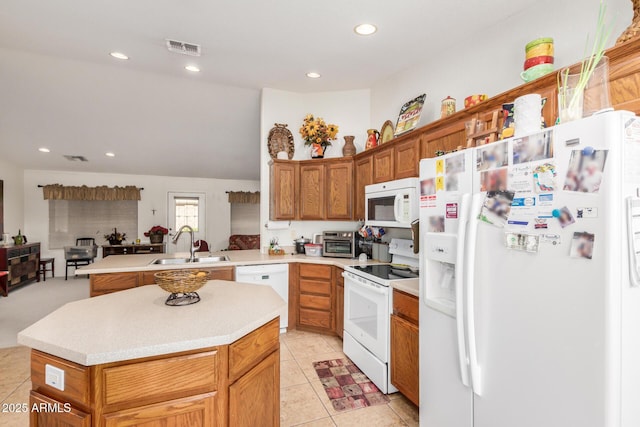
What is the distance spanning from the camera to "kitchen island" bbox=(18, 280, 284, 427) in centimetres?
111

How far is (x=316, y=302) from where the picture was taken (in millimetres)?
3508

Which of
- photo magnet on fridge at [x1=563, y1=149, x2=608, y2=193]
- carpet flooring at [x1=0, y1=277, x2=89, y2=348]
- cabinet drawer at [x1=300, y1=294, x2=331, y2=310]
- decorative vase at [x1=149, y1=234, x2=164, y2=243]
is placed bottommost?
carpet flooring at [x1=0, y1=277, x2=89, y2=348]

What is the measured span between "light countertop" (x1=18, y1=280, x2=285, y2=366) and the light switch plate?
0.07 metres

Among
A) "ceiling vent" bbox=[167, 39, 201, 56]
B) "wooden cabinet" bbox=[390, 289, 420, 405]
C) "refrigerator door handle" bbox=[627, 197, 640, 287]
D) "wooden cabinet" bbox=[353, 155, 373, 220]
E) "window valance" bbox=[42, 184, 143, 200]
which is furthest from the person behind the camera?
"window valance" bbox=[42, 184, 143, 200]

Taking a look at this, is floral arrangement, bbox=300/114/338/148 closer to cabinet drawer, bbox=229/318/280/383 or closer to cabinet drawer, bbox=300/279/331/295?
cabinet drawer, bbox=300/279/331/295

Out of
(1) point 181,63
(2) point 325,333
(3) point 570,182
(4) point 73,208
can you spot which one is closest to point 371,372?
(2) point 325,333

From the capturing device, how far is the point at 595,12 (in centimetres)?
182

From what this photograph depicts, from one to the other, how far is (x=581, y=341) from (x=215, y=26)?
9.99 feet

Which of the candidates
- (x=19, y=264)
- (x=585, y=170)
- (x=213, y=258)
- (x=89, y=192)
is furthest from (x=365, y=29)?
(x=19, y=264)

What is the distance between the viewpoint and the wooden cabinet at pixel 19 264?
536 centimetres

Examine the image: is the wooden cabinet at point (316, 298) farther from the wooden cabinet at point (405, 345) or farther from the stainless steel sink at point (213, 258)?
the wooden cabinet at point (405, 345)

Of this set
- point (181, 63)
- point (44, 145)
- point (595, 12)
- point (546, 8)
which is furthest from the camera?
point (44, 145)

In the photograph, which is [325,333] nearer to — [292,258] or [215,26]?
[292,258]

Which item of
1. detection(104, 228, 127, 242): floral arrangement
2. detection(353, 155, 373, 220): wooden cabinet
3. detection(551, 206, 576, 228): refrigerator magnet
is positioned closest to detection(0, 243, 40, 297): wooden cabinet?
detection(104, 228, 127, 242): floral arrangement
